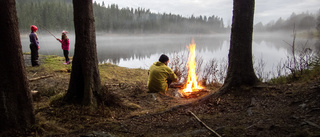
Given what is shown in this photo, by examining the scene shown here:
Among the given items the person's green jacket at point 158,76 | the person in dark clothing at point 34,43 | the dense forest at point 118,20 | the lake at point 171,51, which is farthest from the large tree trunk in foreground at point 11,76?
the dense forest at point 118,20

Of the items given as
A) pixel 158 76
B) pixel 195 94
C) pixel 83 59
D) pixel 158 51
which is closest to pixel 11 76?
pixel 83 59

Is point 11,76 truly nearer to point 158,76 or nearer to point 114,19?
point 158,76

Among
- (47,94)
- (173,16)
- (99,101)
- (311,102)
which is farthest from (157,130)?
(173,16)

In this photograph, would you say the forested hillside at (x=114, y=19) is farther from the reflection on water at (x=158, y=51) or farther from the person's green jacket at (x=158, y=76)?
the person's green jacket at (x=158, y=76)

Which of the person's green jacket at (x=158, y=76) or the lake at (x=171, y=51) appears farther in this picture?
the lake at (x=171, y=51)

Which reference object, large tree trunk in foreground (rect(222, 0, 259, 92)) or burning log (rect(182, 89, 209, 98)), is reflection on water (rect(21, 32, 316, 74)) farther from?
burning log (rect(182, 89, 209, 98))

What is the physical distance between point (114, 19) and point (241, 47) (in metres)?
104

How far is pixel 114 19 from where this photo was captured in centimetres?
10312

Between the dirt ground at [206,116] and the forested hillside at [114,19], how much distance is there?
78.8 m

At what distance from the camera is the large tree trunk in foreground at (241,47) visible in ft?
18.8

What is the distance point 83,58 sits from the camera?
195 inches

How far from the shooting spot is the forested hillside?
7756cm

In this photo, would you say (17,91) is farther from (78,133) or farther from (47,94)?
(47,94)

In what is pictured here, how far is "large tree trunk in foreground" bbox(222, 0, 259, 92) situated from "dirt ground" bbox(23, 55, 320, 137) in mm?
333
